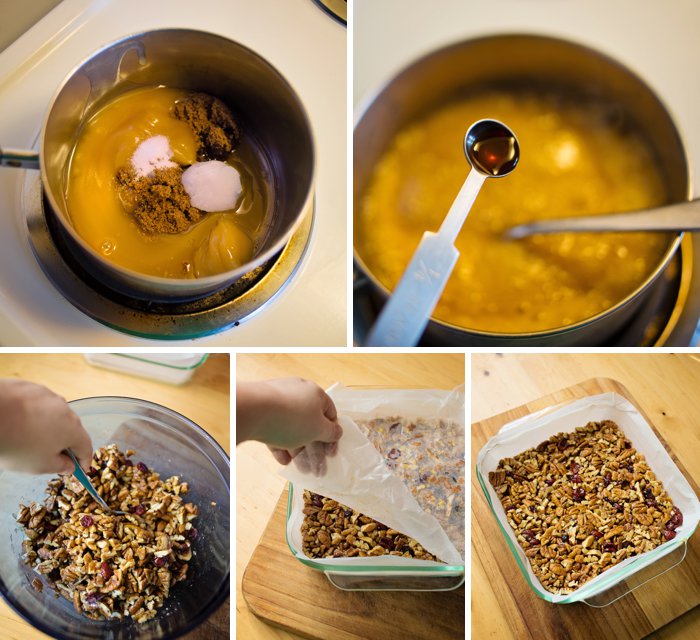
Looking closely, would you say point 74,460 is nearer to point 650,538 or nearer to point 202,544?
point 202,544

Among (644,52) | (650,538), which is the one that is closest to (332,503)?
(650,538)

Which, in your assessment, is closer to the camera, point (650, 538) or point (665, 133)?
point (665, 133)

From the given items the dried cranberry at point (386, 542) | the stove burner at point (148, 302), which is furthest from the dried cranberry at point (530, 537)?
the stove burner at point (148, 302)

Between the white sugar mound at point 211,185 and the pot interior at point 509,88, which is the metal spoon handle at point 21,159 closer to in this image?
the white sugar mound at point 211,185

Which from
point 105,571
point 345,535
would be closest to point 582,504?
point 345,535

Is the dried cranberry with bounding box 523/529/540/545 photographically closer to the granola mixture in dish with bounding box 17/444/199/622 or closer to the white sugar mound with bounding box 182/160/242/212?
the granola mixture in dish with bounding box 17/444/199/622

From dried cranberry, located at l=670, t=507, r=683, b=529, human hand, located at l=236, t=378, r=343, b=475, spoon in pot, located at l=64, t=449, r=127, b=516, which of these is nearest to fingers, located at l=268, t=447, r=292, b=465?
human hand, located at l=236, t=378, r=343, b=475
